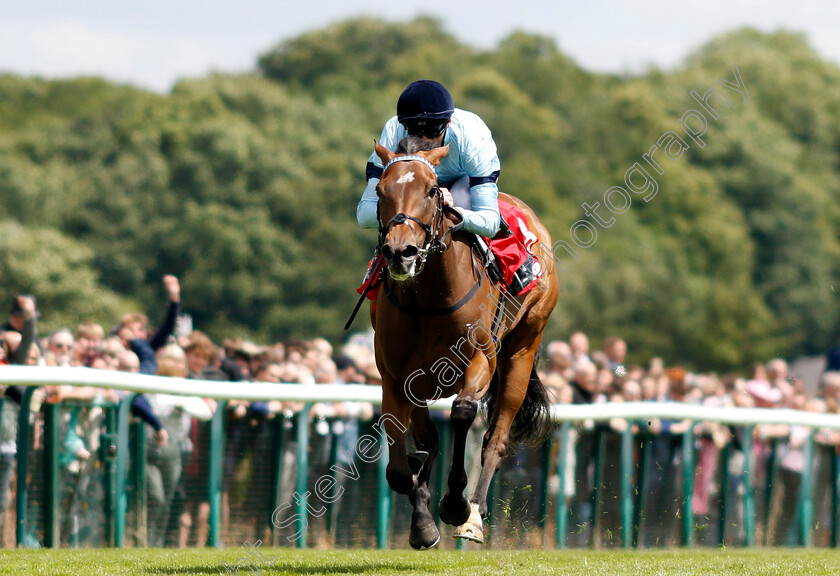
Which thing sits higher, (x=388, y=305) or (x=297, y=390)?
(x=388, y=305)

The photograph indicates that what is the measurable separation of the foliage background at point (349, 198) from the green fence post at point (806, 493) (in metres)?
26.8

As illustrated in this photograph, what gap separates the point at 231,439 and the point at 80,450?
3.44 ft

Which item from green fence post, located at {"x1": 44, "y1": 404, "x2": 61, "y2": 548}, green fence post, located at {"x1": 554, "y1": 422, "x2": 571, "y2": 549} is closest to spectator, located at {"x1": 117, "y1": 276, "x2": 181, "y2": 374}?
green fence post, located at {"x1": 44, "y1": 404, "x2": 61, "y2": 548}

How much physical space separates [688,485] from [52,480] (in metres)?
5.05

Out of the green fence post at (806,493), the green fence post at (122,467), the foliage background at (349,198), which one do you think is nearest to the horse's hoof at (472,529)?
the green fence post at (122,467)

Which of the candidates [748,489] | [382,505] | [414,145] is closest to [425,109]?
[414,145]

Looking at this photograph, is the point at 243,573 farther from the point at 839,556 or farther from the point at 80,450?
the point at 839,556

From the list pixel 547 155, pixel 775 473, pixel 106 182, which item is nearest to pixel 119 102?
pixel 106 182

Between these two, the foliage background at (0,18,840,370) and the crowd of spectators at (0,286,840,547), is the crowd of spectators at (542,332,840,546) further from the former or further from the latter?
the foliage background at (0,18,840,370)

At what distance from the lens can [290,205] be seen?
44188mm

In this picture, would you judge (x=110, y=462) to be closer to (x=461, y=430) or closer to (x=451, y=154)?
(x=461, y=430)

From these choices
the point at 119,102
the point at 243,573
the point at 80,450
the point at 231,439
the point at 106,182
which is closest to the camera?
the point at 243,573

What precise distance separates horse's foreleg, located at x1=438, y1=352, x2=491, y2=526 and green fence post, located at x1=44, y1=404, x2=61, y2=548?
240cm

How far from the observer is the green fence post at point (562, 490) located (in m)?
9.07
